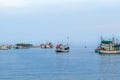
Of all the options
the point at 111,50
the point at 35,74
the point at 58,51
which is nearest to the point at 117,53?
the point at 111,50

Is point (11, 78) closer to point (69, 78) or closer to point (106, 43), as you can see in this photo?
point (69, 78)

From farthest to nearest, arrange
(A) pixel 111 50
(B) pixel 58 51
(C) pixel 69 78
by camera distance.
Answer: (B) pixel 58 51
(A) pixel 111 50
(C) pixel 69 78

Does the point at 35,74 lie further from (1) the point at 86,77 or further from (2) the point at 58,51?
(2) the point at 58,51

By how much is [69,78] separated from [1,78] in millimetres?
9927

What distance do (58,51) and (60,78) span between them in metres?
105

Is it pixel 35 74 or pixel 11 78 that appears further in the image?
pixel 35 74

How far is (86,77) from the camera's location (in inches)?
2630

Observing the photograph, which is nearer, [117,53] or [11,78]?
[11,78]

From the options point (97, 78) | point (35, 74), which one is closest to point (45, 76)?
point (35, 74)

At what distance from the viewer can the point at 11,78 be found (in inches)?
2586

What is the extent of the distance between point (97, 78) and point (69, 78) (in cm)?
402

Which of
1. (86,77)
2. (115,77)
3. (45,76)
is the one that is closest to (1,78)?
(45,76)

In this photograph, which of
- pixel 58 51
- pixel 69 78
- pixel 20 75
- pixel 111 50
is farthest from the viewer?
pixel 58 51

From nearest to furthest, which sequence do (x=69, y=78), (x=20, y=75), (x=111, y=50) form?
1. (x=69, y=78)
2. (x=20, y=75)
3. (x=111, y=50)
